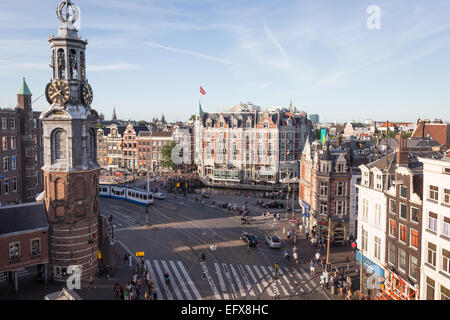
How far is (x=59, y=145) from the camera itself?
3719 centimetres

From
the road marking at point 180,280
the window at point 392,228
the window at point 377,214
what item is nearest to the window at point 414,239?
the window at point 392,228

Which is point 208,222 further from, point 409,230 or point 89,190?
point 409,230

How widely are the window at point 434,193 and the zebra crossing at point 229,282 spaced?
1523 centimetres

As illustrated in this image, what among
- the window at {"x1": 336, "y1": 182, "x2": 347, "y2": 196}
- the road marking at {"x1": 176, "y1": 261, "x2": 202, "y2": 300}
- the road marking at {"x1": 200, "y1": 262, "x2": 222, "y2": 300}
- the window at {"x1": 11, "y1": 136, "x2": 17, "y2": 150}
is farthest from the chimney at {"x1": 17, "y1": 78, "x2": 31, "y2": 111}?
the window at {"x1": 336, "y1": 182, "x2": 347, "y2": 196}

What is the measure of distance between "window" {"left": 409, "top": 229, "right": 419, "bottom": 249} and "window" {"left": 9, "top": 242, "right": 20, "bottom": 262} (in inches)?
1428

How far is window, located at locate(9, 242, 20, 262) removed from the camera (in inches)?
1387

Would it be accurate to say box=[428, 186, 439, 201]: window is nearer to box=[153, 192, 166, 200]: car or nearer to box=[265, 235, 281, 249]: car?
box=[265, 235, 281, 249]: car

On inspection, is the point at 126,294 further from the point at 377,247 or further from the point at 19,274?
the point at 377,247

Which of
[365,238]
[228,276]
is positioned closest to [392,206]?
[365,238]

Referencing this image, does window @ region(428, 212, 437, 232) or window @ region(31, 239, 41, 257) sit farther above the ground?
window @ region(428, 212, 437, 232)

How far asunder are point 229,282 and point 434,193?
21590 mm

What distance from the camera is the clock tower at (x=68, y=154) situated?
120ft
